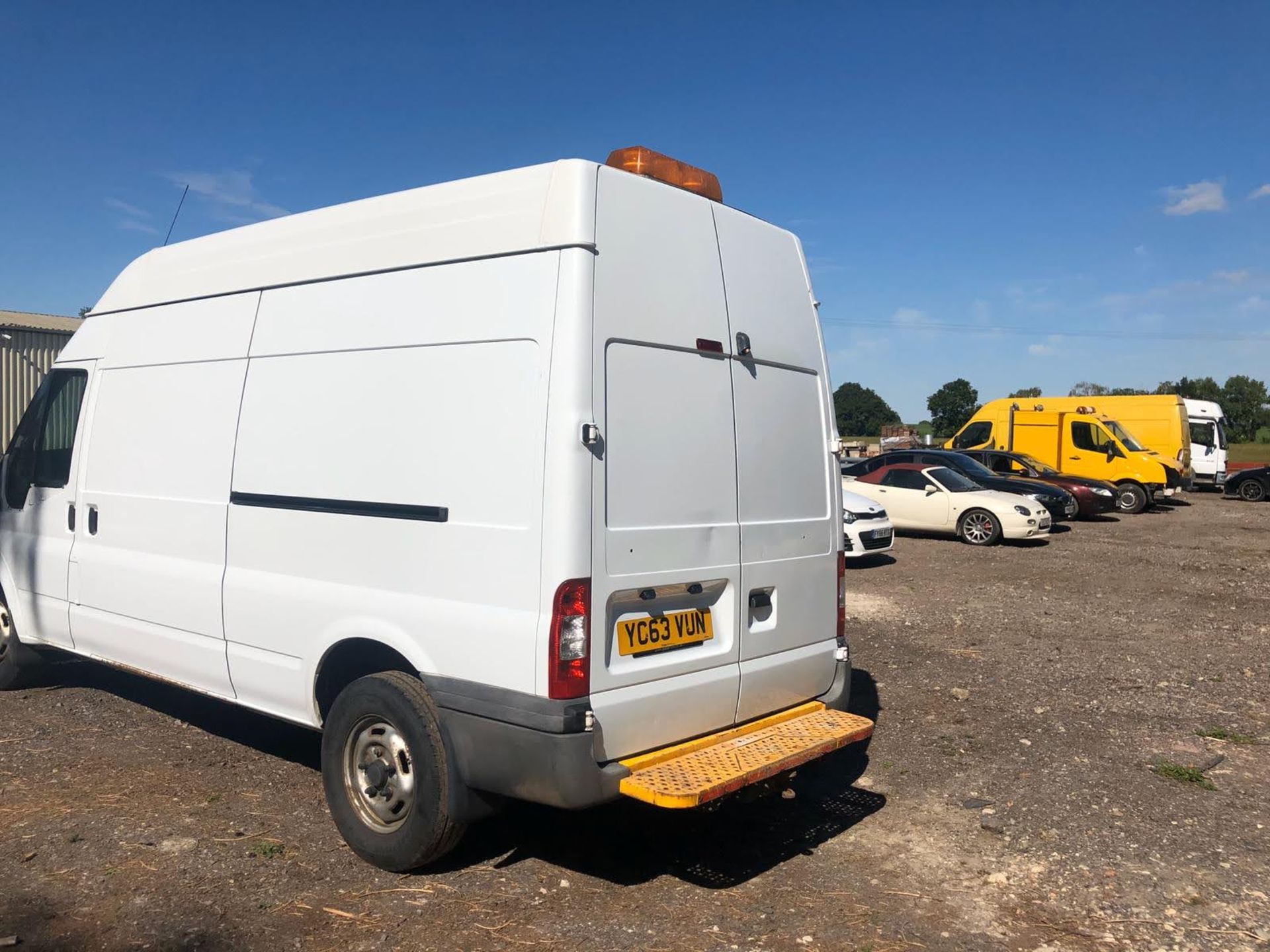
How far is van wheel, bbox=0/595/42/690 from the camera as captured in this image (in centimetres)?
675

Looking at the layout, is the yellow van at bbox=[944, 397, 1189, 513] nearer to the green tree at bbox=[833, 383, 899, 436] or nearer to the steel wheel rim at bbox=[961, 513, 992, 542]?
the steel wheel rim at bbox=[961, 513, 992, 542]

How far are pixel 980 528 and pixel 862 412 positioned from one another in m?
89.0

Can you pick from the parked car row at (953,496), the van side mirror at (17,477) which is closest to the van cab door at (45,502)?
the van side mirror at (17,477)

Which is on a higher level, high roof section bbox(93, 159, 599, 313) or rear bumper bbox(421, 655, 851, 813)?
high roof section bbox(93, 159, 599, 313)

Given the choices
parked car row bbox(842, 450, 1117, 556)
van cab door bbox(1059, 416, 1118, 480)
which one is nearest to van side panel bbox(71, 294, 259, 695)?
parked car row bbox(842, 450, 1117, 556)

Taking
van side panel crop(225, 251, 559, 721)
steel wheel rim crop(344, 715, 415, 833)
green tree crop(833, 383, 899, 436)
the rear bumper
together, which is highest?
green tree crop(833, 383, 899, 436)

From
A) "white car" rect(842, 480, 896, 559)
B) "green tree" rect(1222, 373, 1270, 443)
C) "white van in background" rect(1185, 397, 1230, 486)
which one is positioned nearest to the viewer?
"white car" rect(842, 480, 896, 559)

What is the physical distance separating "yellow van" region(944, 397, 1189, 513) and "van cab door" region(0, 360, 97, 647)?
22.9 meters

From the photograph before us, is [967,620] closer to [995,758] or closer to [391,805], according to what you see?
[995,758]

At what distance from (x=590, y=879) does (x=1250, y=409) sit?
100 m

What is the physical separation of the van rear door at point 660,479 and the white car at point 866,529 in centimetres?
980

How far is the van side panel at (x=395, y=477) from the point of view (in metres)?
3.88

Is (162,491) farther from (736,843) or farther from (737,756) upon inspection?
(736,843)

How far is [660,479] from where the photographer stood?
13.5 ft
